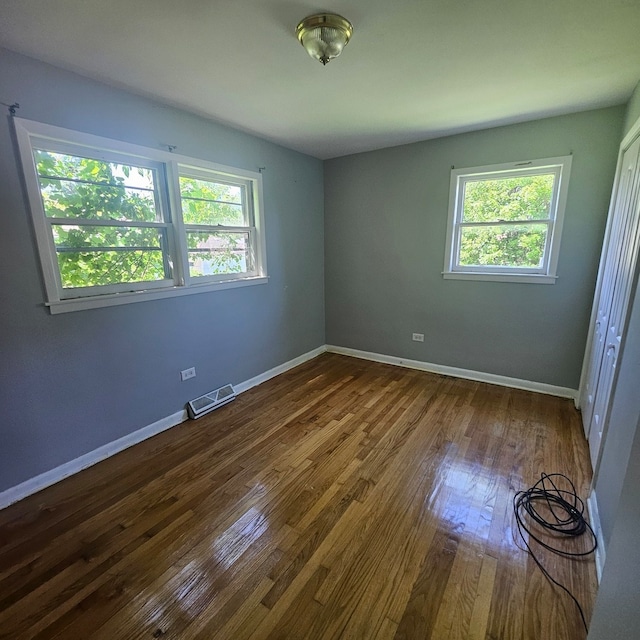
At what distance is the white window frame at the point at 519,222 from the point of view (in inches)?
112

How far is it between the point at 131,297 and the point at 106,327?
0.27 metres

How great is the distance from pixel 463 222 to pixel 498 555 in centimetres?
292

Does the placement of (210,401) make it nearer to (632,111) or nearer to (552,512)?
(552,512)

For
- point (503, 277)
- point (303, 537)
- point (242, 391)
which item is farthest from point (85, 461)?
point (503, 277)

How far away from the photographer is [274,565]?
151 centimetres

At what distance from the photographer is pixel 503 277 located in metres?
3.21

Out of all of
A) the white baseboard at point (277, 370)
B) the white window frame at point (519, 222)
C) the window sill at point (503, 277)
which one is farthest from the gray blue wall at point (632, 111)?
the white baseboard at point (277, 370)

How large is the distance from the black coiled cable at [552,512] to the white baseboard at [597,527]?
27mm

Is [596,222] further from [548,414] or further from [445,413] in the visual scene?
[445,413]

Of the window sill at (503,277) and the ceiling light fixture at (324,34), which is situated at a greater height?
the ceiling light fixture at (324,34)

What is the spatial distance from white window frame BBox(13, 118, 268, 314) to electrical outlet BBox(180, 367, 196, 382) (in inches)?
26.9

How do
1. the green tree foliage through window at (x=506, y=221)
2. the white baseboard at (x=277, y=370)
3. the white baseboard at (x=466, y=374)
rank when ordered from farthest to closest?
the white baseboard at (x=277, y=370) < the white baseboard at (x=466, y=374) < the green tree foliage through window at (x=506, y=221)

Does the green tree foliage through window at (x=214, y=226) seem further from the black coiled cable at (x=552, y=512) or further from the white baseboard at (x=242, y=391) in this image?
the black coiled cable at (x=552, y=512)

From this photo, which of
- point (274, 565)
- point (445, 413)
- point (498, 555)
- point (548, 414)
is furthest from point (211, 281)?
point (548, 414)
